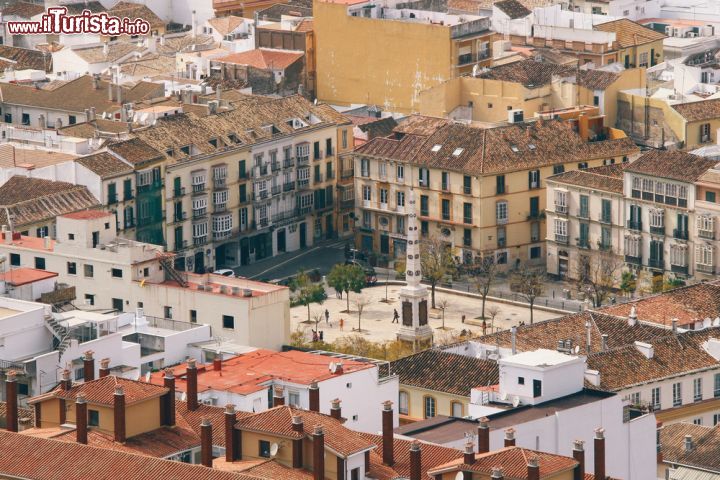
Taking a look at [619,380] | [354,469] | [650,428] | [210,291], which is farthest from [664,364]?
[354,469]

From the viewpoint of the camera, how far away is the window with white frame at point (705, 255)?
198375mm

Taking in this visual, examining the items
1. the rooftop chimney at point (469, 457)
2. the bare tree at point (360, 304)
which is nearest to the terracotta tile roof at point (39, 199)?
the bare tree at point (360, 304)

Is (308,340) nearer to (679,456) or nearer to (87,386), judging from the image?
(679,456)

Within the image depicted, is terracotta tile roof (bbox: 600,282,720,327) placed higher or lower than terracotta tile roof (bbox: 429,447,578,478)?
lower

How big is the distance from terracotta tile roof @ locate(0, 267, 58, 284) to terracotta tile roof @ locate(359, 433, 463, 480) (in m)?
39.1

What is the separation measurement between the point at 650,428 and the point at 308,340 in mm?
38846

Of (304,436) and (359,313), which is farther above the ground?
(304,436)

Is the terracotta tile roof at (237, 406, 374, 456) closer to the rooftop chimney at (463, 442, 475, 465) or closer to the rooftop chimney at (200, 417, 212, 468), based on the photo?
the rooftop chimney at (200, 417, 212, 468)

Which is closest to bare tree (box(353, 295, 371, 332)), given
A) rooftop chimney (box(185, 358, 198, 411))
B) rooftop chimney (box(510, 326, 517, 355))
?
rooftop chimney (box(510, 326, 517, 355))

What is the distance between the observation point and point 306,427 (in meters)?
124

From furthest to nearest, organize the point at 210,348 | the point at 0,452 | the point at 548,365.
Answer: the point at 210,348 < the point at 548,365 < the point at 0,452

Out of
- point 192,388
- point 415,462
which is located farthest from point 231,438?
point 192,388

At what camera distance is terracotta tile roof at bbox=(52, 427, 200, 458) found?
127438mm

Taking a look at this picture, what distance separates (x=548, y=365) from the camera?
488 feet
